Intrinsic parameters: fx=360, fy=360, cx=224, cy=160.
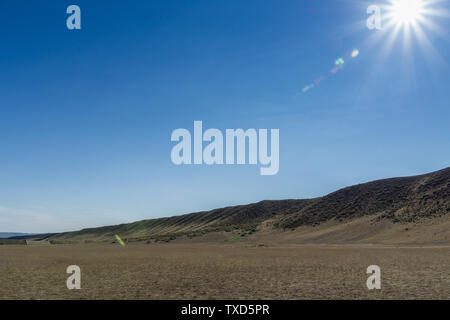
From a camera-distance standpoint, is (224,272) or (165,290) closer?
(165,290)

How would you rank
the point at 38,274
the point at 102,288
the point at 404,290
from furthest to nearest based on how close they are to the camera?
the point at 38,274, the point at 102,288, the point at 404,290

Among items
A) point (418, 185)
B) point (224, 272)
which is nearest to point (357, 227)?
point (418, 185)

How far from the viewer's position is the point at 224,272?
901 inches

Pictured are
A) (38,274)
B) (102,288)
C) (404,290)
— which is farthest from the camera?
(38,274)

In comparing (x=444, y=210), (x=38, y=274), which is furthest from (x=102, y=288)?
(x=444, y=210)

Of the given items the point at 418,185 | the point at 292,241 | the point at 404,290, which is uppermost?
the point at 418,185

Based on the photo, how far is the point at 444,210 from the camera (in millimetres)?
61031

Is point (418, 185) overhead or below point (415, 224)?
overhead
